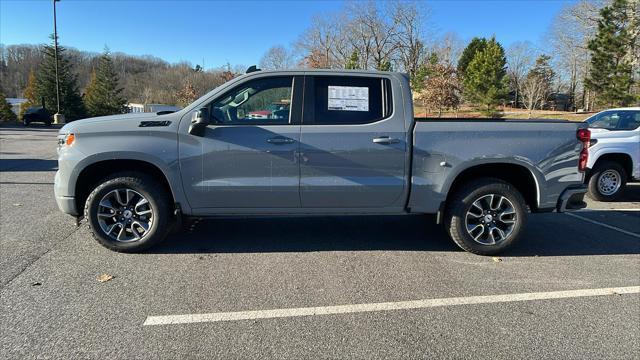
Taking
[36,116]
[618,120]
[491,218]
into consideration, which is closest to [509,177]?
[491,218]

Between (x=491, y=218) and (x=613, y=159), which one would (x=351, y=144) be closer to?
(x=491, y=218)

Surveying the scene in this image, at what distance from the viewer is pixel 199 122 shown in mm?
4016

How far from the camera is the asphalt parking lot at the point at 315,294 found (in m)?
2.77

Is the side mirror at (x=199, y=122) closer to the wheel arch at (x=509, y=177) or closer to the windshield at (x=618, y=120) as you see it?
the wheel arch at (x=509, y=177)

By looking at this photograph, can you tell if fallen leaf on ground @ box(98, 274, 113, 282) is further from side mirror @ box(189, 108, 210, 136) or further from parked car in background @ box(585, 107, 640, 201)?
parked car in background @ box(585, 107, 640, 201)

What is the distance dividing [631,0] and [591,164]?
3413 centimetres

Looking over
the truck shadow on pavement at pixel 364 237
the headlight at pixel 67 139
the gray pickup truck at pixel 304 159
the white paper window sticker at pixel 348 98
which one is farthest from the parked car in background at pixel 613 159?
the headlight at pixel 67 139

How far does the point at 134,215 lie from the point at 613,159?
26.3ft

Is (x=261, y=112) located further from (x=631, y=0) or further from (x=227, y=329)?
(x=631, y=0)

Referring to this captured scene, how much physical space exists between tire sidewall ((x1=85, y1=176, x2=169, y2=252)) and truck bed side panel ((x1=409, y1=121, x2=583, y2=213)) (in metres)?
2.68

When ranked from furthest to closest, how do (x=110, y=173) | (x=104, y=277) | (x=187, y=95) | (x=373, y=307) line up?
(x=187, y=95)
(x=110, y=173)
(x=104, y=277)
(x=373, y=307)

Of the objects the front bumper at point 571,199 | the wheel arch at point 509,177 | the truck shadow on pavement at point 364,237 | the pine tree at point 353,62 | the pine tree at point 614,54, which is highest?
the pine tree at point 353,62

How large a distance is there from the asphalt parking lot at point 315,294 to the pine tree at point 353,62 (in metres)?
51.6

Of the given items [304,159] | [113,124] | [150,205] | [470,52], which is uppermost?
[470,52]
